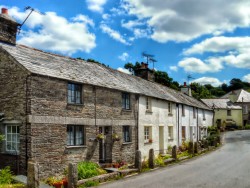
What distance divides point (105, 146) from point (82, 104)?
11.2 ft

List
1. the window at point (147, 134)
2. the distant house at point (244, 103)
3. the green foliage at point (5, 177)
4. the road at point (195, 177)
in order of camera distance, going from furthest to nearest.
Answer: the distant house at point (244, 103), the window at point (147, 134), the road at point (195, 177), the green foliage at point (5, 177)

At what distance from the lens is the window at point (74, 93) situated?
16.3 metres

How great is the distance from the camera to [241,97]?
68.8m

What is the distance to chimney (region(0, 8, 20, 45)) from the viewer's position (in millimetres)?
16237

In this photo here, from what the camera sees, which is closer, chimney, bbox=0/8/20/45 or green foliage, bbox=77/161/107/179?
green foliage, bbox=77/161/107/179

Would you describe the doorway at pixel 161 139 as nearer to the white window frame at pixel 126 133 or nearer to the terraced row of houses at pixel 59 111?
the terraced row of houses at pixel 59 111

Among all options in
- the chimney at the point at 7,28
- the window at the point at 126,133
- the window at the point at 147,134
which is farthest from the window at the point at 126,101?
the chimney at the point at 7,28

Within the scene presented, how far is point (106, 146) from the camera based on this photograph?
1886 centimetres

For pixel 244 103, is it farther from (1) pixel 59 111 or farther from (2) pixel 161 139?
(1) pixel 59 111

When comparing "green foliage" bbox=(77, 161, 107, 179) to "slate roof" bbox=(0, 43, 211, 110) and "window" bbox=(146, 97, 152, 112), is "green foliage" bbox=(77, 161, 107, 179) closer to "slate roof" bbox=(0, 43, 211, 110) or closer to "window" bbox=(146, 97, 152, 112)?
"slate roof" bbox=(0, 43, 211, 110)

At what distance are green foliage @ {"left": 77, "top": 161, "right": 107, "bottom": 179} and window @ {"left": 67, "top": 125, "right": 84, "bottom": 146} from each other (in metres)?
1.10

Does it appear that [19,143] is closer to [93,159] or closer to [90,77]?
[93,159]

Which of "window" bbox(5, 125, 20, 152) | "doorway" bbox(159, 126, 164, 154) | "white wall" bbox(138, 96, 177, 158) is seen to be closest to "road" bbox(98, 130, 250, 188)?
"white wall" bbox(138, 96, 177, 158)

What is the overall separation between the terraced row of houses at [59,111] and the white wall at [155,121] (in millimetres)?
143
